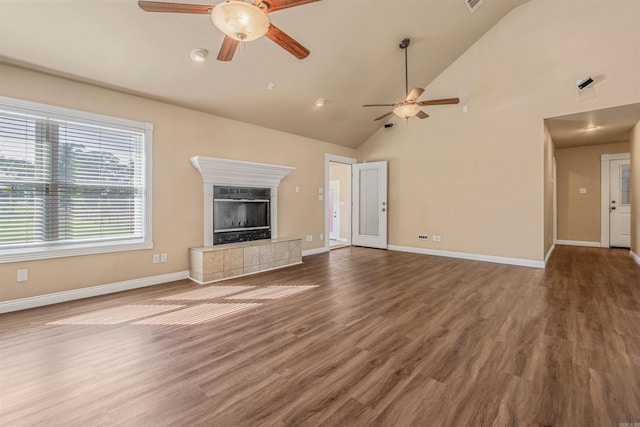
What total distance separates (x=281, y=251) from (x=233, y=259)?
981 millimetres

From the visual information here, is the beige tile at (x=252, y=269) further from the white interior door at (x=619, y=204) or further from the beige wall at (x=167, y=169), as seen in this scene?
the white interior door at (x=619, y=204)

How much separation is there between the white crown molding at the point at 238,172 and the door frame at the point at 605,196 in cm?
743

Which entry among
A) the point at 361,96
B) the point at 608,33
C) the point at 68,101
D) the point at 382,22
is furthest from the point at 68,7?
the point at 608,33

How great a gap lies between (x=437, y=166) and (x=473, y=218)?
1.33 m

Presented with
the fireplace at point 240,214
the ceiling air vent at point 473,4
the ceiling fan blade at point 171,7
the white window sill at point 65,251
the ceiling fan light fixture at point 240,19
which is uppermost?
the ceiling air vent at point 473,4

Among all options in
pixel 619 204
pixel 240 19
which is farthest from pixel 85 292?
pixel 619 204

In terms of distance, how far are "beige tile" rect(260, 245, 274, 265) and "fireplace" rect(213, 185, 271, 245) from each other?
474 mm

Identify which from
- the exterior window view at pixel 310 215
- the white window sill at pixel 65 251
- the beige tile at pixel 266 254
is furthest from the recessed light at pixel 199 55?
the beige tile at pixel 266 254

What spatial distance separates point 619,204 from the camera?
6.59 metres

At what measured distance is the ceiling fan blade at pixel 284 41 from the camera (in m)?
2.24

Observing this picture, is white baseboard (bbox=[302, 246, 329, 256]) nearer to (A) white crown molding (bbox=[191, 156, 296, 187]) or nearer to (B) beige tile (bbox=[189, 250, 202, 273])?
(A) white crown molding (bbox=[191, 156, 296, 187])

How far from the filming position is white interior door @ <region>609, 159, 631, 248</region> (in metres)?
6.51

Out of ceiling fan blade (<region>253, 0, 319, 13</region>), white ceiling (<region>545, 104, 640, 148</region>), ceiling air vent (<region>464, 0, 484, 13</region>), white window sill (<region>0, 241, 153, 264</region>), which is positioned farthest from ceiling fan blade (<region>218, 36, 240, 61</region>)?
white ceiling (<region>545, 104, 640, 148</region>)

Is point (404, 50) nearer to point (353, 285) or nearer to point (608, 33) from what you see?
point (608, 33)
